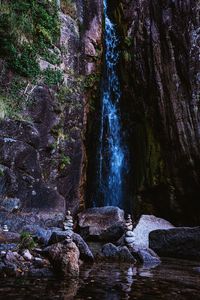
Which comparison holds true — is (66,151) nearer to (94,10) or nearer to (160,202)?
(160,202)

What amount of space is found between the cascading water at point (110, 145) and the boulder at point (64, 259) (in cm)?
957

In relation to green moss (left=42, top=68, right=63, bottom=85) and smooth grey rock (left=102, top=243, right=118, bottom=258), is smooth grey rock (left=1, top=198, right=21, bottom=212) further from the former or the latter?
green moss (left=42, top=68, right=63, bottom=85)

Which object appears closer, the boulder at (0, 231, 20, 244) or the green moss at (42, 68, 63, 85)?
the boulder at (0, 231, 20, 244)

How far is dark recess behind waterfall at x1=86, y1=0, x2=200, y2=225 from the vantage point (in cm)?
1452

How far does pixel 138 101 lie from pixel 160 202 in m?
4.37

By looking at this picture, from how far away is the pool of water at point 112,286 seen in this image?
5.21 metres

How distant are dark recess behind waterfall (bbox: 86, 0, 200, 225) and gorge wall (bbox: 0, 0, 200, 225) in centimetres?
4

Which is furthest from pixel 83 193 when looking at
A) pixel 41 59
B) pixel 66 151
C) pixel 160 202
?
pixel 41 59

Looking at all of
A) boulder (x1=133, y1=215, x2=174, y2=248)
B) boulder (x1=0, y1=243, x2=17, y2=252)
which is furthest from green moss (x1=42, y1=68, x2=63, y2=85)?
boulder (x1=0, y1=243, x2=17, y2=252)

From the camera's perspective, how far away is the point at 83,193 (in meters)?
15.8

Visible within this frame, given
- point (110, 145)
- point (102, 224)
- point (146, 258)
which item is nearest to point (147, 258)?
point (146, 258)

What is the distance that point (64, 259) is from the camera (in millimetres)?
6539

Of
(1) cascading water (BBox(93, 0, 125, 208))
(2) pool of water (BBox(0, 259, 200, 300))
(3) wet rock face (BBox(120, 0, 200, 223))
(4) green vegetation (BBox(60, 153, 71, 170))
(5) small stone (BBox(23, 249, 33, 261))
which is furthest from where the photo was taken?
(1) cascading water (BBox(93, 0, 125, 208))

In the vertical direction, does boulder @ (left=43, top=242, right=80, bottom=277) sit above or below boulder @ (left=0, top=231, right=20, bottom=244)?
below
